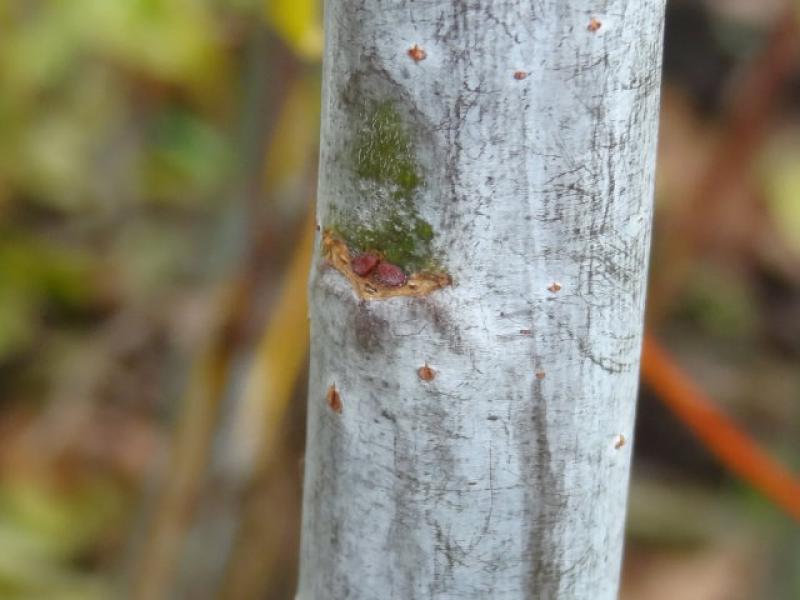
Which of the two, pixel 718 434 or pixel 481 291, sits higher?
pixel 481 291

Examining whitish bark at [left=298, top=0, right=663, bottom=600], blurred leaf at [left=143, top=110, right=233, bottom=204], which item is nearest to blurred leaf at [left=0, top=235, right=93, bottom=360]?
blurred leaf at [left=143, top=110, right=233, bottom=204]

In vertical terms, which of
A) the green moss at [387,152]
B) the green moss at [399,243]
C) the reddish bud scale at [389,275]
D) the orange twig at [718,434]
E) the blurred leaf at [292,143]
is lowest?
the orange twig at [718,434]

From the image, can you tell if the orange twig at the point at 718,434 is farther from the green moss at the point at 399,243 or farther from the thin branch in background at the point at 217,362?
the green moss at the point at 399,243

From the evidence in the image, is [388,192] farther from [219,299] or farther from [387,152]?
[219,299]

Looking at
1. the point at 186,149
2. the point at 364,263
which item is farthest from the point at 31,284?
the point at 364,263

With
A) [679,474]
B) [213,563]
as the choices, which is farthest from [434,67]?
[679,474]

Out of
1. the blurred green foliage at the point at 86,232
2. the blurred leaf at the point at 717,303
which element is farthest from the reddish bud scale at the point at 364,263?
the blurred leaf at the point at 717,303

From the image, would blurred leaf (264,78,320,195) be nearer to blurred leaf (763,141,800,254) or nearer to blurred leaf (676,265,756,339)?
blurred leaf (763,141,800,254)

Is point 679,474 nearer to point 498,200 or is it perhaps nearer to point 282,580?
point 282,580
